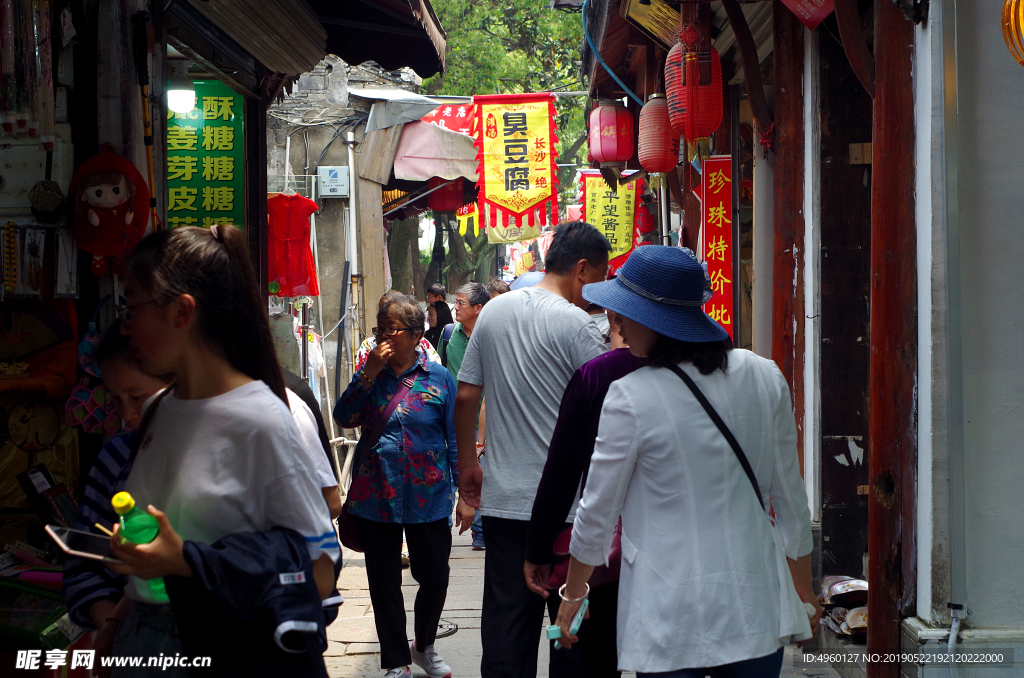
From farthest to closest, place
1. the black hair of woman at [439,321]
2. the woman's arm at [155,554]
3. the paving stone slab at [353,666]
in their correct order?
the black hair of woman at [439,321] < the paving stone slab at [353,666] < the woman's arm at [155,554]

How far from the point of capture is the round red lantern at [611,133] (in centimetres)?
939

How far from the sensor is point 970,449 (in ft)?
11.4

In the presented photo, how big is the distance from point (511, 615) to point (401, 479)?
1197 mm

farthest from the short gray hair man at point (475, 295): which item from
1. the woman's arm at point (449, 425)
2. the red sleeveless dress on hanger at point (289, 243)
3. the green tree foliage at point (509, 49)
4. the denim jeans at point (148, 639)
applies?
the green tree foliage at point (509, 49)

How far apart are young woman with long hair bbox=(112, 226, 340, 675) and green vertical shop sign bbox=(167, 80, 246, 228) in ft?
12.9

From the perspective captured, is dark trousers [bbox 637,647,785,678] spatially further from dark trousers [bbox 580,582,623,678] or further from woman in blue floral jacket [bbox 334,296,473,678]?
woman in blue floral jacket [bbox 334,296,473,678]

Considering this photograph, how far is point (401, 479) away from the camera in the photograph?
4465 millimetres

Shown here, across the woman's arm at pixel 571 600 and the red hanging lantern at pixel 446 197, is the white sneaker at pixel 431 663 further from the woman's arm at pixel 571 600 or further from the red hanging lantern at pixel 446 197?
the red hanging lantern at pixel 446 197

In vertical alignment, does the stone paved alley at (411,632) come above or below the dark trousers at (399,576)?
below

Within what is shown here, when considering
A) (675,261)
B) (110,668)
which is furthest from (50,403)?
(675,261)

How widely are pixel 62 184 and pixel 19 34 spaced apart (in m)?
0.67

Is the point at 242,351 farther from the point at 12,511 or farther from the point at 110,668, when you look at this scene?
the point at 12,511

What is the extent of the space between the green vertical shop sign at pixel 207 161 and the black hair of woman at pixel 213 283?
3.91 meters

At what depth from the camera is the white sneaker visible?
4594 millimetres
